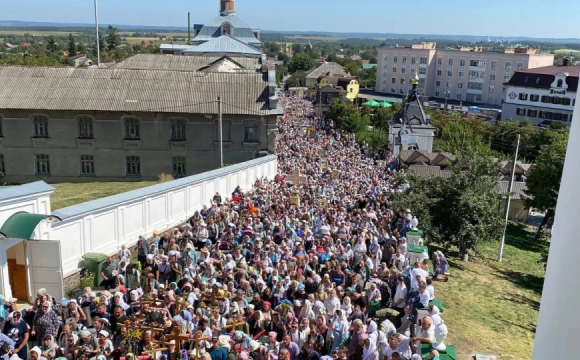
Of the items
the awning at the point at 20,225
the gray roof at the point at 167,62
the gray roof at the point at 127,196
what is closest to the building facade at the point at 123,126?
the gray roof at the point at 127,196

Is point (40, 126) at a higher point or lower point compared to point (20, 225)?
lower

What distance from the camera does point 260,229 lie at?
15.7m

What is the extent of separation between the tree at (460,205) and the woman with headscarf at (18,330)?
14125 millimetres

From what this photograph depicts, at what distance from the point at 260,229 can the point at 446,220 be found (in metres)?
8.55

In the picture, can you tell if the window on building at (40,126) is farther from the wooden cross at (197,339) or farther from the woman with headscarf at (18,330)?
the wooden cross at (197,339)

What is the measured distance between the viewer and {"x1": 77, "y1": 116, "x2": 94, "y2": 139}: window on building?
31.6 meters

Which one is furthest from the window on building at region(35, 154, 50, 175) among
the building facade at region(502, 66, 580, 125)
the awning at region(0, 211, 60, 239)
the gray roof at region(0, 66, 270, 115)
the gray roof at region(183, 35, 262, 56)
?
the building facade at region(502, 66, 580, 125)

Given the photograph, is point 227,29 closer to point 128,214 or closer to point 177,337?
point 128,214

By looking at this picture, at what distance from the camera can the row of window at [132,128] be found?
31.3 metres

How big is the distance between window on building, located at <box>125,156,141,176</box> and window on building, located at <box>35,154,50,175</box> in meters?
4.52

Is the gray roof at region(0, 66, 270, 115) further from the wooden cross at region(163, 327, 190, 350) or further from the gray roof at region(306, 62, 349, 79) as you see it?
the gray roof at region(306, 62, 349, 79)

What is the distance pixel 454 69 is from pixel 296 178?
105m

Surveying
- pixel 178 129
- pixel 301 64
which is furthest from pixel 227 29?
pixel 301 64

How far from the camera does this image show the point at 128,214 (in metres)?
15.4
